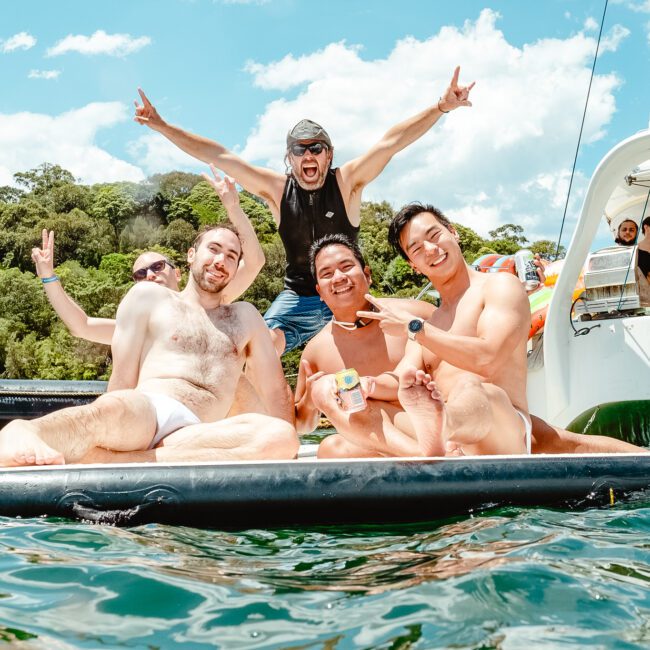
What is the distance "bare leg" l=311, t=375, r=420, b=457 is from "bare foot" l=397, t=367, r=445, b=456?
49 centimetres

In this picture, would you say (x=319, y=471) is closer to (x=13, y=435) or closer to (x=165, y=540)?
(x=165, y=540)

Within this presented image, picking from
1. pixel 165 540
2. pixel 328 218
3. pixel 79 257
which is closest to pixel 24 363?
pixel 79 257

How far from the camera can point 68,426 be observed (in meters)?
2.88

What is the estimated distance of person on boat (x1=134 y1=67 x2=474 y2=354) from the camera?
15.1 feet

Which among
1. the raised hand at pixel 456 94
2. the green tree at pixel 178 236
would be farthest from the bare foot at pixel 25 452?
the green tree at pixel 178 236

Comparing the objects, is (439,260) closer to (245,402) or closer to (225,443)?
(225,443)

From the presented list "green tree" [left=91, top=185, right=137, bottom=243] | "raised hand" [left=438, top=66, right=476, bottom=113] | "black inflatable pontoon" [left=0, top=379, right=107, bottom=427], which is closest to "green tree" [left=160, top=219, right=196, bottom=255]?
"green tree" [left=91, top=185, right=137, bottom=243]

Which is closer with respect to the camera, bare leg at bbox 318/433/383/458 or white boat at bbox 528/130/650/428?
bare leg at bbox 318/433/383/458

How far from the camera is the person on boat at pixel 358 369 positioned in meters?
3.32

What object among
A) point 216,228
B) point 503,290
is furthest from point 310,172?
point 503,290

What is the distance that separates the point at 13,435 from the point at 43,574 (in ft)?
2.99

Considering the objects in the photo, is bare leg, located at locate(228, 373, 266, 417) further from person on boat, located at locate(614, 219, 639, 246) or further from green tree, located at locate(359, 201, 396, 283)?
green tree, located at locate(359, 201, 396, 283)

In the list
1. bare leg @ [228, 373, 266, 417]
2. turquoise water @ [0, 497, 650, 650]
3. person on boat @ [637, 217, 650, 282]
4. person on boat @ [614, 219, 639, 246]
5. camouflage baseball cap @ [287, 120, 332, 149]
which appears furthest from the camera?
person on boat @ [614, 219, 639, 246]

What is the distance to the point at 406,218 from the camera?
3301 mm
